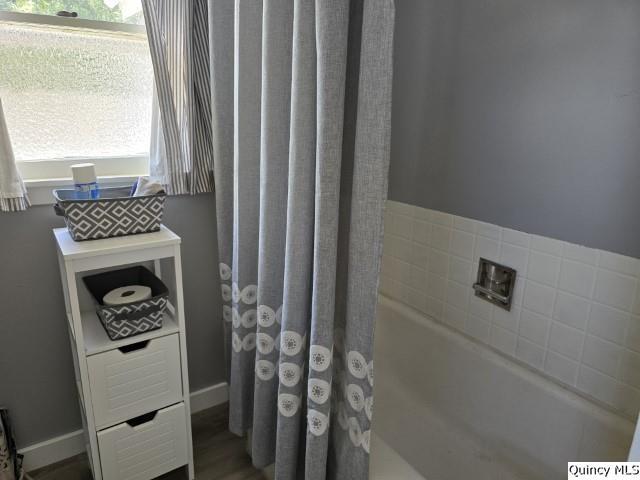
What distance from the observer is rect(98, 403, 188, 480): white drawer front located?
4.29 ft

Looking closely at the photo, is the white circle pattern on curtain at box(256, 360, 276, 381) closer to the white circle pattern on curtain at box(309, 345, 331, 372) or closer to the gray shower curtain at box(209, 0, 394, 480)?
the gray shower curtain at box(209, 0, 394, 480)

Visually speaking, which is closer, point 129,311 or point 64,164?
point 129,311

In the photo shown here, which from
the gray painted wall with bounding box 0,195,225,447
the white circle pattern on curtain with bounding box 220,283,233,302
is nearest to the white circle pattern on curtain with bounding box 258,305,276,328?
the white circle pattern on curtain with bounding box 220,283,233,302

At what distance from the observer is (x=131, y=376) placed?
1299 mm

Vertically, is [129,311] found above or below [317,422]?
above

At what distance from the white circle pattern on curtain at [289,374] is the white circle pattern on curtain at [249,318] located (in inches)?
11.1

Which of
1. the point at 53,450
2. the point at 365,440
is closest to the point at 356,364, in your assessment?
the point at 365,440

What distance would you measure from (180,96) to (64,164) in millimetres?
449

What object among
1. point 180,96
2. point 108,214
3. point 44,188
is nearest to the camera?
point 108,214

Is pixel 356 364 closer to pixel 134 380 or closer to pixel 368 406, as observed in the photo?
pixel 368 406

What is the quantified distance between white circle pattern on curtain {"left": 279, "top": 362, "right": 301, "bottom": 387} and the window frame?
2.91ft

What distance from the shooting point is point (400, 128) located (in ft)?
5.39

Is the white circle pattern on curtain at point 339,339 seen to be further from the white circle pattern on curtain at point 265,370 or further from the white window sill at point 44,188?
the white window sill at point 44,188

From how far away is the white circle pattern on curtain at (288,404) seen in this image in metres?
1.15
